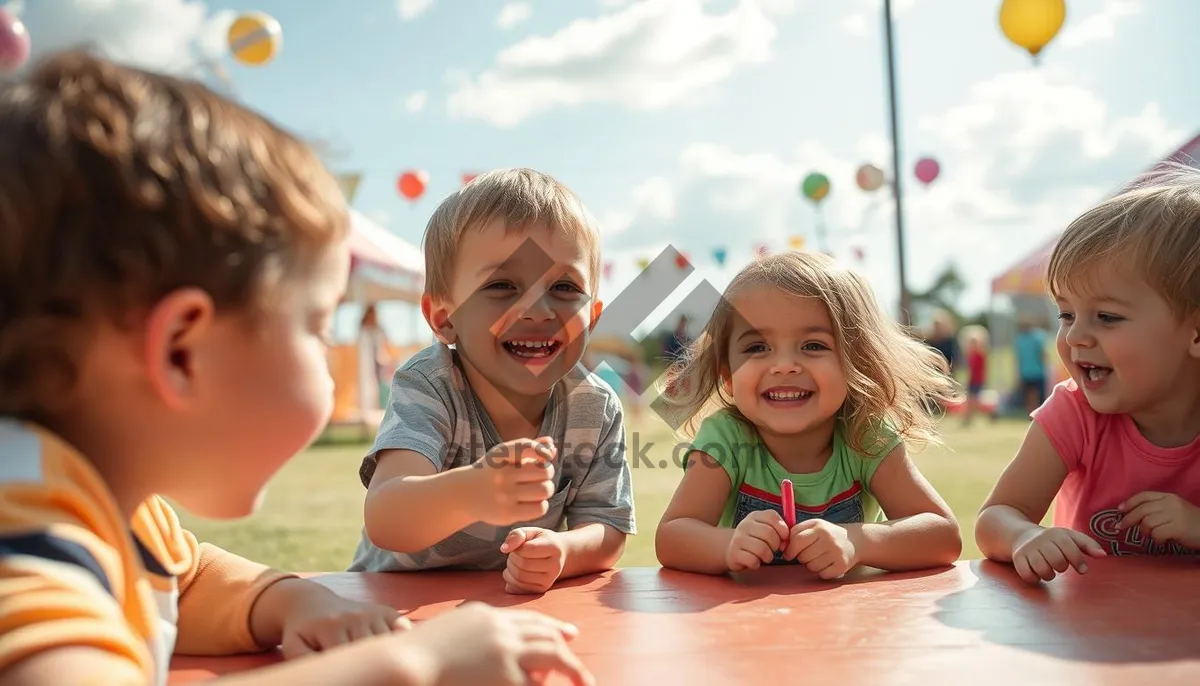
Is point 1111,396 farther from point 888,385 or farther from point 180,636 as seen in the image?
point 180,636

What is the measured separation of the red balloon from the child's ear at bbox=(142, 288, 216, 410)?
481 inches

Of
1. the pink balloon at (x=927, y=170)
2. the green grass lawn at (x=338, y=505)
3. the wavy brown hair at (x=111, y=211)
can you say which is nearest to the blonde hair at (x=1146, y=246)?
the green grass lawn at (x=338, y=505)

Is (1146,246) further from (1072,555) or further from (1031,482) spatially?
(1072,555)

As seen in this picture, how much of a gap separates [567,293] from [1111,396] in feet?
3.21

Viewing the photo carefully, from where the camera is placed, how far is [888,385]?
172cm

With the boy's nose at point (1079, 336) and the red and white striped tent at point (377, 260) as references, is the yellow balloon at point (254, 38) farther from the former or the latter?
the boy's nose at point (1079, 336)

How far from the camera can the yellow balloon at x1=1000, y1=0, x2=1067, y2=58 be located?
7.02 m

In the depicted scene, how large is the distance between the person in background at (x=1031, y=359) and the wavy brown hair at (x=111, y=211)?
1195 cm

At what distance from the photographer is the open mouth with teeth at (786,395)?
5.51 feet

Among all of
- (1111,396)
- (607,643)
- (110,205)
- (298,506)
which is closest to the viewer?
(110,205)

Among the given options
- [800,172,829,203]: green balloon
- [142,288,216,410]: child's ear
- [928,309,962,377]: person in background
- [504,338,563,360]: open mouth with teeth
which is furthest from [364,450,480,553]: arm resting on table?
A: [800,172,829,203]: green balloon

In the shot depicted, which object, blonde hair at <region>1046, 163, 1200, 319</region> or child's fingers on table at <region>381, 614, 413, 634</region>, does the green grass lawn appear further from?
child's fingers on table at <region>381, 614, 413, 634</region>

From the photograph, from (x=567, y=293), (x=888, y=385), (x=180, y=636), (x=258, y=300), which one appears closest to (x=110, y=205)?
(x=258, y=300)

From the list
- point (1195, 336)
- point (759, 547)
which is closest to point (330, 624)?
point (759, 547)
